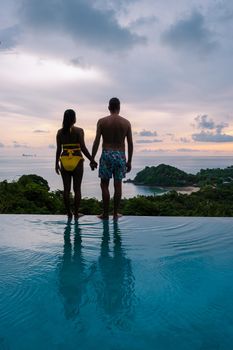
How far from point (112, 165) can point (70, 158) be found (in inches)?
20.1

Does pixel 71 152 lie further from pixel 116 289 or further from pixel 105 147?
pixel 116 289

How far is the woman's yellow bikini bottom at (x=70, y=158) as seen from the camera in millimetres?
4234

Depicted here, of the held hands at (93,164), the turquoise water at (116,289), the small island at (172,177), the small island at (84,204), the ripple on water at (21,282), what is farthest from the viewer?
the small island at (172,177)

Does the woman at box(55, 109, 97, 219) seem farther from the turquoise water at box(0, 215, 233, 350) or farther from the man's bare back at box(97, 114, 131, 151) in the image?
the turquoise water at box(0, 215, 233, 350)

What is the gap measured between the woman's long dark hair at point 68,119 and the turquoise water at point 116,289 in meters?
1.21

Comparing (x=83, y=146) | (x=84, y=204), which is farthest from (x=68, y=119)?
(x=84, y=204)

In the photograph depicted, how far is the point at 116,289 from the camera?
2.36m

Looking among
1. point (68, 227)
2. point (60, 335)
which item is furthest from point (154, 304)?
point (68, 227)

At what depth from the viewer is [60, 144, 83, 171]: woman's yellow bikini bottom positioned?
13.9 feet

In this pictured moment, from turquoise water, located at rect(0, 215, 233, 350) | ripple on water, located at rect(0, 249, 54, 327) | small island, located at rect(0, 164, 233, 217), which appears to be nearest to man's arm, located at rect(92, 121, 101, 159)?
turquoise water, located at rect(0, 215, 233, 350)

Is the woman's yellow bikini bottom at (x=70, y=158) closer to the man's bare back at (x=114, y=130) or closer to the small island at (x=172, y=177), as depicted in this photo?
the man's bare back at (x=114, y=130)

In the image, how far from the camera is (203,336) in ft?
5.96

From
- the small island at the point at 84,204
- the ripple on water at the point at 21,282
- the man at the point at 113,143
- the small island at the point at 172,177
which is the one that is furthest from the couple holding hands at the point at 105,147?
the small island at the point at 172,177

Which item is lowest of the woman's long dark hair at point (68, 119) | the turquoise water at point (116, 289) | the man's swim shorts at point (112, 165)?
the turquoise water at point (116, 289)
